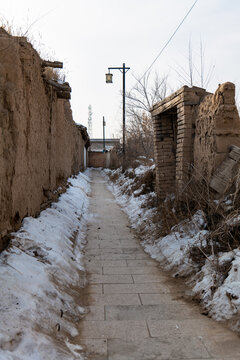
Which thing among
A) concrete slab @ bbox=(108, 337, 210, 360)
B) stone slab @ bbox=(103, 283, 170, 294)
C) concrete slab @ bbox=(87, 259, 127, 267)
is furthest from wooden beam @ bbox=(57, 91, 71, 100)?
concrete slab @ bbox=(108, 337, 210, 360)

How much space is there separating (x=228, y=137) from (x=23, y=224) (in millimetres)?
3490

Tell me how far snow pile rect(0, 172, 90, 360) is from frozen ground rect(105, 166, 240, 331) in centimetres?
136

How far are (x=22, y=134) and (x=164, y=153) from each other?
4.48 meters

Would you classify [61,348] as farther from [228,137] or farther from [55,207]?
[55,207]

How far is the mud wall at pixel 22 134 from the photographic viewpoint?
4.04m

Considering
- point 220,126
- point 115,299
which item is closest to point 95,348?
point 115,299

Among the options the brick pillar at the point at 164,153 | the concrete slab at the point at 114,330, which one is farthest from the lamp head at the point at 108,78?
the concrete slab at the point at 114,330

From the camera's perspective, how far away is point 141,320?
133 inches

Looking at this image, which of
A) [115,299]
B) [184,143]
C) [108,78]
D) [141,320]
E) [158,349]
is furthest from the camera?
[108,78]

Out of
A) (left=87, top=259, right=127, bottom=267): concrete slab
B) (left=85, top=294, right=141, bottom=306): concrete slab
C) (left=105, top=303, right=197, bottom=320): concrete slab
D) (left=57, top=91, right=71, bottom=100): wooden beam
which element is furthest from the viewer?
(left=57, top=91, right=71, bottom=100): wooden beam

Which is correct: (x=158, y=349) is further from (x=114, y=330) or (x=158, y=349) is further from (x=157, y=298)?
(x=157, y=298)

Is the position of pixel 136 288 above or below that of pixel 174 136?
below

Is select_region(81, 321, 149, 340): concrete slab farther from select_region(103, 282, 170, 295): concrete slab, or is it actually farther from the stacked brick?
the stacked brick

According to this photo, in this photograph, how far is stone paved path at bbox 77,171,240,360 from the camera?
2.79 m
